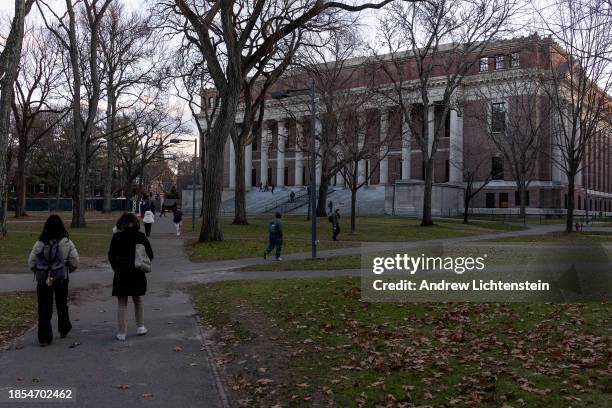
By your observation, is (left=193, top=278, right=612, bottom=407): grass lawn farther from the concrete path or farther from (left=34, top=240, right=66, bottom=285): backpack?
(left=34, top=240, right=66, bottom=285): backpack

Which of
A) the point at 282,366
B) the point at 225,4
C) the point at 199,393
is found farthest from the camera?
the point at 225,4

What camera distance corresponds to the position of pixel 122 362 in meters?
6.98

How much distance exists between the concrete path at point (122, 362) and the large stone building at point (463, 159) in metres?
27.5

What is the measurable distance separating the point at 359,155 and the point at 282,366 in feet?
76.8

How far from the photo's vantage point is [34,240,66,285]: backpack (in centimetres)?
783

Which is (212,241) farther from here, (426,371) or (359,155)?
(426,371)

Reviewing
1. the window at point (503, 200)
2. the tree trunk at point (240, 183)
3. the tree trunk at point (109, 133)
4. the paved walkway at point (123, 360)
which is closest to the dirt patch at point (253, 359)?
the paved walkway at point (123, 360)

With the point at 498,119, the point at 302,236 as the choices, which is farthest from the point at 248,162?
the point at 302,236

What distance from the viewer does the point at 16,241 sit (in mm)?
23281

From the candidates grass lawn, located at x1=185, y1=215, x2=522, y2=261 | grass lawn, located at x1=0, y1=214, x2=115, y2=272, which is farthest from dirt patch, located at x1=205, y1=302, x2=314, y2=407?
grass lawn, located at x1=185, y1=215, x2=522, y2=261

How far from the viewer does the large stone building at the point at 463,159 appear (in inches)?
1790

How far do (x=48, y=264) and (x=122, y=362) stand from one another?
1951mm

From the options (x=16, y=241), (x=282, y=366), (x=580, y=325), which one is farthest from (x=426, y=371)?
(x=16, y=241)

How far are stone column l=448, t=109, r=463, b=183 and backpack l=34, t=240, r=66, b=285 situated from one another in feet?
183
